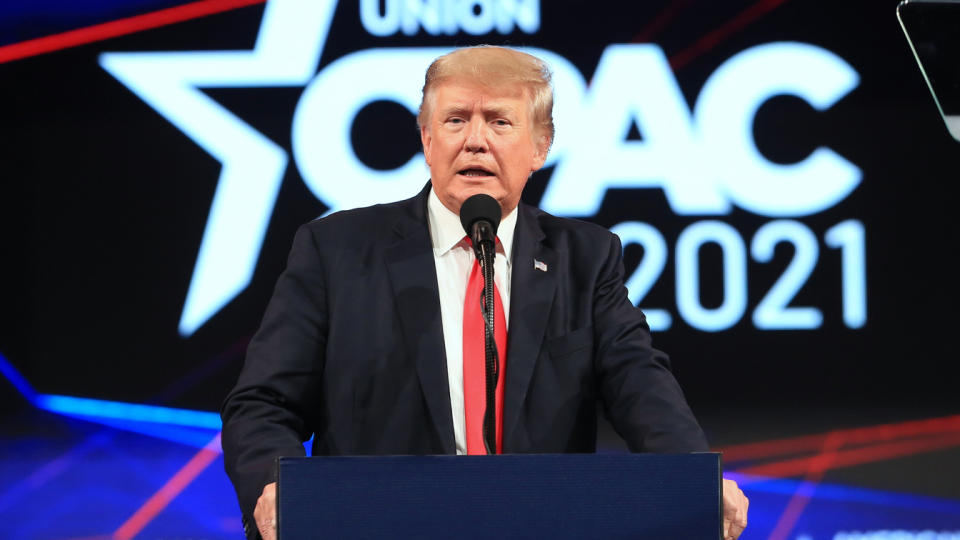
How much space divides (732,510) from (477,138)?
2.48 feet

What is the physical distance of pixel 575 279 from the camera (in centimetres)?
197

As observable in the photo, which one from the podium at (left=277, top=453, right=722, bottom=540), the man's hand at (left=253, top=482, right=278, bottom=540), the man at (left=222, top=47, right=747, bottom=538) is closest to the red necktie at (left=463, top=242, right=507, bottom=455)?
the man at (left=222, top=47, right=747, bottom=538)

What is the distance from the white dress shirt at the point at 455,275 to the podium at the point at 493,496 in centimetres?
57

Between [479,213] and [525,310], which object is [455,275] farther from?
[479,213]

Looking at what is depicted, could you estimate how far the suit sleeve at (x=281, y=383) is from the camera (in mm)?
1625

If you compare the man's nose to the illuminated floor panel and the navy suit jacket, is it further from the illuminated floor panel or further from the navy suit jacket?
the illuminated floor panel

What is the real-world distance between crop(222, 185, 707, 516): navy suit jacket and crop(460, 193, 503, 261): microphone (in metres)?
0.30

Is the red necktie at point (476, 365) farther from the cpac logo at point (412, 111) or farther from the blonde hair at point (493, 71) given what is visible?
the cpac logo at point (412, 111)

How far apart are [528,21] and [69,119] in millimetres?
1692

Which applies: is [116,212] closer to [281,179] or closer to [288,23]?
[281,179]

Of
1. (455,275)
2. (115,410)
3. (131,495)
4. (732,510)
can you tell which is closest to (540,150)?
(455,275)

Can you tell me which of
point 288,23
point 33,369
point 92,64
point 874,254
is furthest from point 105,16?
point 874,254

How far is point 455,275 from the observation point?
1928mm

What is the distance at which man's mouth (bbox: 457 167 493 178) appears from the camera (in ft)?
6.24
